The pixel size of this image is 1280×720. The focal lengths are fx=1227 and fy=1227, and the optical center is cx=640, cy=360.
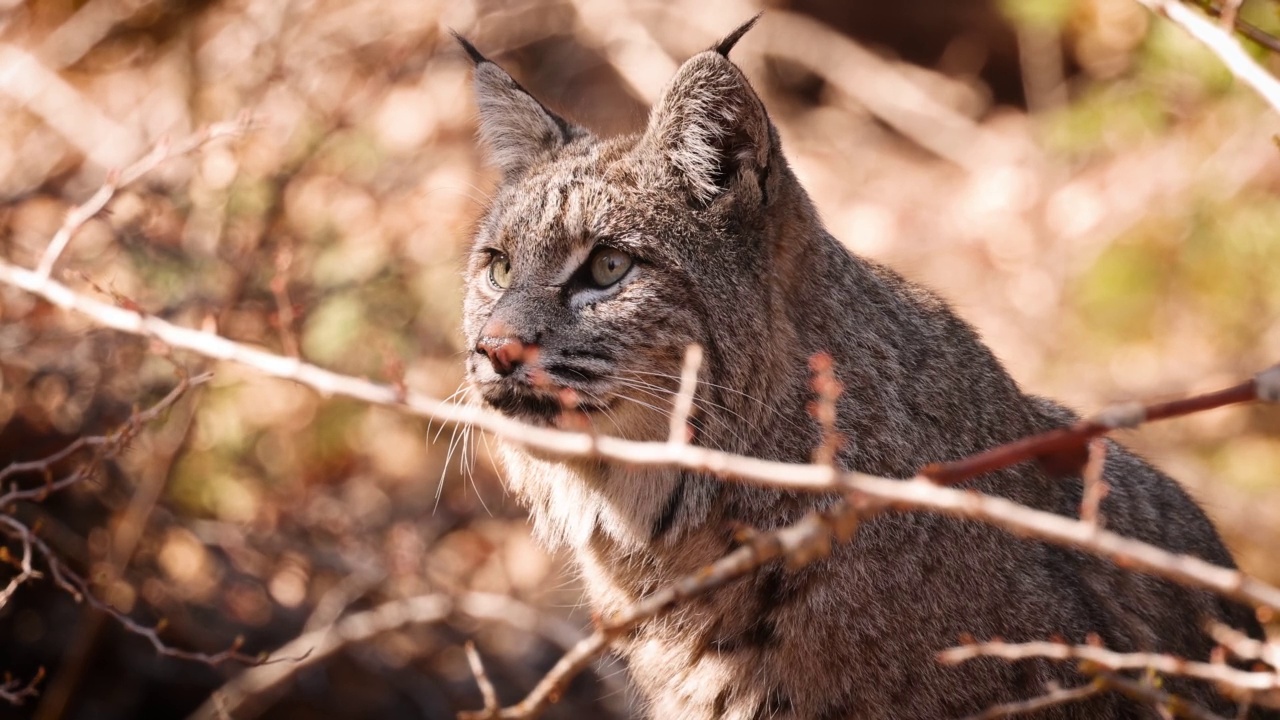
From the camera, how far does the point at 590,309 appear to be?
3.54 metres

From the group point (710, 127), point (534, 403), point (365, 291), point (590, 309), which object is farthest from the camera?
point (365, 291)

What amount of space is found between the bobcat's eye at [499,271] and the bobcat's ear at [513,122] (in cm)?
53

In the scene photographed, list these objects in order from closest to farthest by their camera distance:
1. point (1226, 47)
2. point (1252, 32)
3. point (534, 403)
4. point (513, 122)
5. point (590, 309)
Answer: point (1226, 47)
point (1252, 32)
point (534, 403)
point (590, 309)
point (513, 122)

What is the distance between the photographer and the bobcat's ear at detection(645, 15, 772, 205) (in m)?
3.54

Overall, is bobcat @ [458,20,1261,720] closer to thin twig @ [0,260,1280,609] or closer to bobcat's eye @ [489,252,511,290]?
bobcat's eye @ [489,252,511,290]

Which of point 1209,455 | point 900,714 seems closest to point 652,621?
point 900,714

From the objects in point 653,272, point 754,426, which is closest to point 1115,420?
point 754,426

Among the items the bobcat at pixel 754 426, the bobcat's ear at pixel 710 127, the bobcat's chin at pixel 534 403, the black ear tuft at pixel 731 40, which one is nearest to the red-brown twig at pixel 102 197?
the bobcat at pixel 754 426

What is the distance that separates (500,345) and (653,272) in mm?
541

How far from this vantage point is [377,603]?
6.51 metres

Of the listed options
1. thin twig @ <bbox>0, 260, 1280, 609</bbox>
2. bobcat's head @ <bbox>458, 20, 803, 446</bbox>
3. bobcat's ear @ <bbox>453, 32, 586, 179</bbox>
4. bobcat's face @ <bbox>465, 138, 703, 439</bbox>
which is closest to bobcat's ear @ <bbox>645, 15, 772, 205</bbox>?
bobcat's head @ <bbox>458, 20, 803, 446</bbox>

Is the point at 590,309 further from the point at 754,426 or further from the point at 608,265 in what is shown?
the point at 754,426

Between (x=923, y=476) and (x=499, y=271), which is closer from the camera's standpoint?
(x=923, y=476)

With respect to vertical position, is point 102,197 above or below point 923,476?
below
